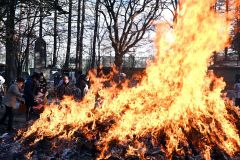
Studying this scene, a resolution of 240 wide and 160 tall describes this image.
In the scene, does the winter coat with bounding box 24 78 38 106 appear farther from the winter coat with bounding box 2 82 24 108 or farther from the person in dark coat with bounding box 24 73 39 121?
the winter coat with bounding box 2 82 24 108

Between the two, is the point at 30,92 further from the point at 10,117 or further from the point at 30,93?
the point at 10,117

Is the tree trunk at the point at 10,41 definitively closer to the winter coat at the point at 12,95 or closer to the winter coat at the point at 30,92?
the winter coat at the point at 30,92

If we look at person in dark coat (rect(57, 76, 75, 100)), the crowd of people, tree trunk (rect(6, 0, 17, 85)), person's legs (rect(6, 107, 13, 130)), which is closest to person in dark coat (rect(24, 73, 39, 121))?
the crowd of people

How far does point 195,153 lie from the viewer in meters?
9.55

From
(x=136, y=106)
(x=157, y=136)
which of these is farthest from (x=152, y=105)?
(x=157, y=136)

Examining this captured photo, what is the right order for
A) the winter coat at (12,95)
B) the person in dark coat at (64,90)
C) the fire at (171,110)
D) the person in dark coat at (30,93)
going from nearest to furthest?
1. the fire at (171,110)
2. the winter coat at (12,95)
3. the person in dark coat at (30,93)
4. the person in dark coat at (64,90)

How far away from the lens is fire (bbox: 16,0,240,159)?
9.87 m

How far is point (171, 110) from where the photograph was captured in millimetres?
10695

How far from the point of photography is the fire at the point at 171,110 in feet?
32.4

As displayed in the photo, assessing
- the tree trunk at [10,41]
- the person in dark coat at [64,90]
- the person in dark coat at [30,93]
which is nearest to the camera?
the person in dark coat at [30,93]

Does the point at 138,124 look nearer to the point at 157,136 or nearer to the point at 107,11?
the point at 157,136

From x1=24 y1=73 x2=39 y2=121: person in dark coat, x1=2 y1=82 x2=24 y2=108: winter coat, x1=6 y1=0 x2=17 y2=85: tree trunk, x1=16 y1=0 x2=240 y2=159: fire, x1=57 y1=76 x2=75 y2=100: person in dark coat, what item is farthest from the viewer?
x1=57 y1=76 x2=75 y2=100: person in dark coat

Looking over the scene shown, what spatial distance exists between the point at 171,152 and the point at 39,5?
8.82m

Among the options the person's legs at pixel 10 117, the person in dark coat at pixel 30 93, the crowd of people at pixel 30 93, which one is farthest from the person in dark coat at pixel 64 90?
the person's legs at pixel 10 117
